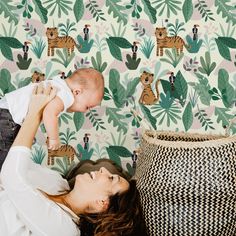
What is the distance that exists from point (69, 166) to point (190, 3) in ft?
3.80

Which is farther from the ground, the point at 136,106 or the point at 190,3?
the point at 190,3

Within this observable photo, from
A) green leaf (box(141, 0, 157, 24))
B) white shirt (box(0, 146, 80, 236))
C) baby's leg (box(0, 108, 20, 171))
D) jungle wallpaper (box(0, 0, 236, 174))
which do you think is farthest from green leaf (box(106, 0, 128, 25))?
white shirt (box(0, 146, 80, 236))

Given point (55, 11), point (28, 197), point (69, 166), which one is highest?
point (55, 11)

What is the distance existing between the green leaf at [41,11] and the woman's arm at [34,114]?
769 mm

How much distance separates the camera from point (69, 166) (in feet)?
9.01

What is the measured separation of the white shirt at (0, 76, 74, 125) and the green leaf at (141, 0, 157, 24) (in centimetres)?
77

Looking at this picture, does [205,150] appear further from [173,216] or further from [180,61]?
[180,61]

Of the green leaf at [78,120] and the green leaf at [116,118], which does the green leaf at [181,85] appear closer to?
the green leaf at [116,118]

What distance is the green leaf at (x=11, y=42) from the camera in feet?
8.82

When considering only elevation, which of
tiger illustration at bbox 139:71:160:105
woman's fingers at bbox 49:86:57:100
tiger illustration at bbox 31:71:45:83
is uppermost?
woman's fingers at bbox 49:86:57:100

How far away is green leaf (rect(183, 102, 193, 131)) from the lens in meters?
2.62

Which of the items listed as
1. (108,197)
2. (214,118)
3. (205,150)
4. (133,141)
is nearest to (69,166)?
(133,141)

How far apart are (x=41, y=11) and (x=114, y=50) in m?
0.47

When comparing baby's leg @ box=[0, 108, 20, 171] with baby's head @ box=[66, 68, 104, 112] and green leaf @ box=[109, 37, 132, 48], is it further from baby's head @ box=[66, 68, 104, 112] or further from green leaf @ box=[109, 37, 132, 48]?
green leaf @ box=[109, 37, 132, 48]
